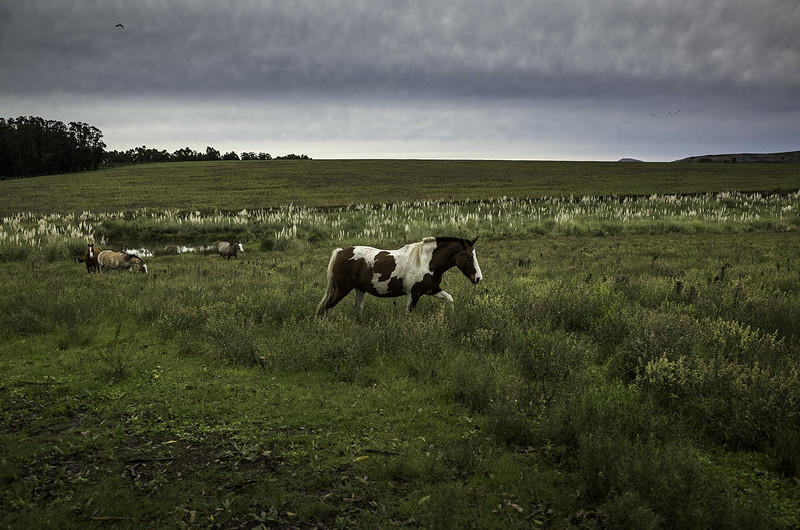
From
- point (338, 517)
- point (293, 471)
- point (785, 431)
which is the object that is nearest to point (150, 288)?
point (293, 471)

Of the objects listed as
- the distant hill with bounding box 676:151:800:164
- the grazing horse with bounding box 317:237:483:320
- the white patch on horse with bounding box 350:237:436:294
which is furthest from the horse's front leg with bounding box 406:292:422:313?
the distant hill with bounding box 676:151:800:164

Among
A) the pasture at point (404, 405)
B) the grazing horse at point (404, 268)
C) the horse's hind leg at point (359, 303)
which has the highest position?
the grazing horse at point (404, 268)

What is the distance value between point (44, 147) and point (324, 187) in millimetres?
81589

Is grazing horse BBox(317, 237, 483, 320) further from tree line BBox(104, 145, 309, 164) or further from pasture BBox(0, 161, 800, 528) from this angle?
tree line BBox(104, 145, 309, 164)

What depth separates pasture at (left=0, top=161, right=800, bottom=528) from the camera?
14.3ft

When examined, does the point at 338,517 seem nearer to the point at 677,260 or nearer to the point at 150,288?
the point at 150,288

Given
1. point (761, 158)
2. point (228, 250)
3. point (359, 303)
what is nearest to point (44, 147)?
point (228, 250)

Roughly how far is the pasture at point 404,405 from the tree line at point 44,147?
113 m

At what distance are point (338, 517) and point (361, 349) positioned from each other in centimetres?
388

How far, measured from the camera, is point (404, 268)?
31.9 feet

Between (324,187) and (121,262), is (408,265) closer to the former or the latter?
(121,262)

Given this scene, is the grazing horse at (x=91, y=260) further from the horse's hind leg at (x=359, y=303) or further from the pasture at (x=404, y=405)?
the horse's hind leg at (x=359, y=303)

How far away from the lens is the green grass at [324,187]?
1970 inches

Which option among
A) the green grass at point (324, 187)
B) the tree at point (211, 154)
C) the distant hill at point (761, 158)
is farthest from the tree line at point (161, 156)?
the distant hill at point (761, 158)
